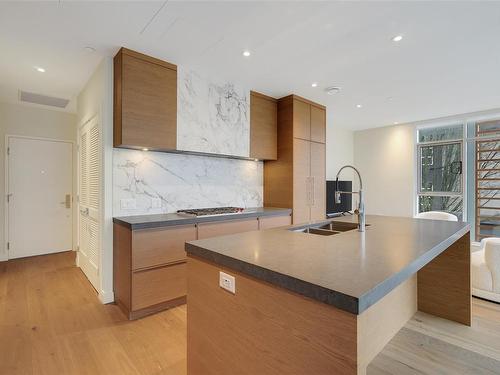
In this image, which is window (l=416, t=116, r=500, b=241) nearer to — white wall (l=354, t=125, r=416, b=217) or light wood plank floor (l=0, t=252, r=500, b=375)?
white wall (l=354, t=125, r=416, b=217)

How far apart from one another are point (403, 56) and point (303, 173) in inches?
76.1

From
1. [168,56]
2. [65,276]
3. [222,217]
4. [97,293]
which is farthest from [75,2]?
[65,276]

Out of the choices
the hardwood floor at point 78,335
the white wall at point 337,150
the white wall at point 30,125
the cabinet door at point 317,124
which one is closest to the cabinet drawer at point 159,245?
the hardwood floor at point 78,335

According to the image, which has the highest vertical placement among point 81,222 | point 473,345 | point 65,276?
point 81,222

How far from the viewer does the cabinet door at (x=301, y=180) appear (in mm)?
3941

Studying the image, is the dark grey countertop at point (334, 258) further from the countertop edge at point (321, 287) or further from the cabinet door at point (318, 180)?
the cabinet door at point (318, 180)

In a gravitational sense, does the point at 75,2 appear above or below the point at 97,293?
above

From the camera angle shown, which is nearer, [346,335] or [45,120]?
[346,335]

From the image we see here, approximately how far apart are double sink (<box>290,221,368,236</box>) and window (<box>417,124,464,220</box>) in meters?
4.36

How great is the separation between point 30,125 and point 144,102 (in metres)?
3.19

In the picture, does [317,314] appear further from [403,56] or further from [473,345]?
[403,56]

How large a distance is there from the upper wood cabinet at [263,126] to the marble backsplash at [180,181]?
311 millimetres

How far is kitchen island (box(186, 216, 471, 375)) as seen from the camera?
0.79 metres

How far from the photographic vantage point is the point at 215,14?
212cm
